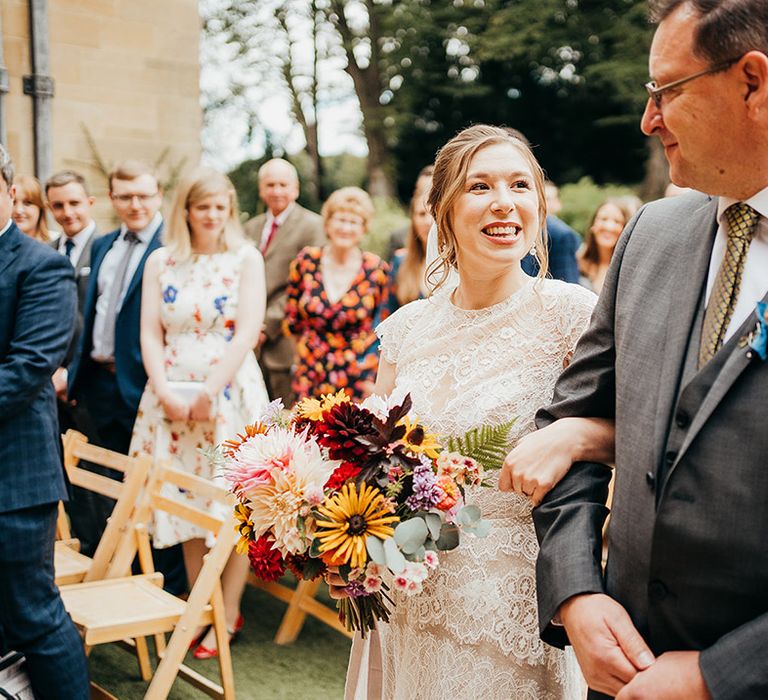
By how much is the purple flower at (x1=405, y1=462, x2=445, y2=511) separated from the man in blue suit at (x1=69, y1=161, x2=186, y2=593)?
12.8 ft

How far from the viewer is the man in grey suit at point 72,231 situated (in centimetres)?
623

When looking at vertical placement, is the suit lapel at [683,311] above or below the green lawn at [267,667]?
above

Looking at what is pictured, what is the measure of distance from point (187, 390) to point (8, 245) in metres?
1.77

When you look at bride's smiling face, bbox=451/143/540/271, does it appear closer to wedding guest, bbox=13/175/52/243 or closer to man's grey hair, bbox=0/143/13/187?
man's grey hair, bbox=0/143/13/187

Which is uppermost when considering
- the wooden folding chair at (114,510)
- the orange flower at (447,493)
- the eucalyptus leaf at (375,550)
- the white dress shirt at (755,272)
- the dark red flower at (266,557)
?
the white dress shirt at (755,272)

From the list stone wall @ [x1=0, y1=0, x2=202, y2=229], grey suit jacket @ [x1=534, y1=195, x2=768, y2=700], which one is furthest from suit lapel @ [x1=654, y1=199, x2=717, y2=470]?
stone wall @ [x1=0, y1=0, x2=202, y2=229]

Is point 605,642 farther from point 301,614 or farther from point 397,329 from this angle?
point 301,614

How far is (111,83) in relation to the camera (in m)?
9.13

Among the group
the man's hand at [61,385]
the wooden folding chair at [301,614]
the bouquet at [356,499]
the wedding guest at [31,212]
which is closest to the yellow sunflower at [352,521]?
the bouquet at [356,499]

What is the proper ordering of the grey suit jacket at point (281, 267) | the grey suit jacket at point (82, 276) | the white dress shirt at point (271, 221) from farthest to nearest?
the white dress shirt at point (271, 221) → the grey suit jacket at point (281, 267) → the grey suit jacket at point (82, 276)

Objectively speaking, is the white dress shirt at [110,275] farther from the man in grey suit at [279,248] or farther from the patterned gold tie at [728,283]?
the patterned gold tie at [728,283]

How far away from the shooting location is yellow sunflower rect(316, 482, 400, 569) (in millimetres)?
1963

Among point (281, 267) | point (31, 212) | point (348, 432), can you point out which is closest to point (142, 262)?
point (31, 212)

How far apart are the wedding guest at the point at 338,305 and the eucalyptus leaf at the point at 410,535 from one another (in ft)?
12.7
